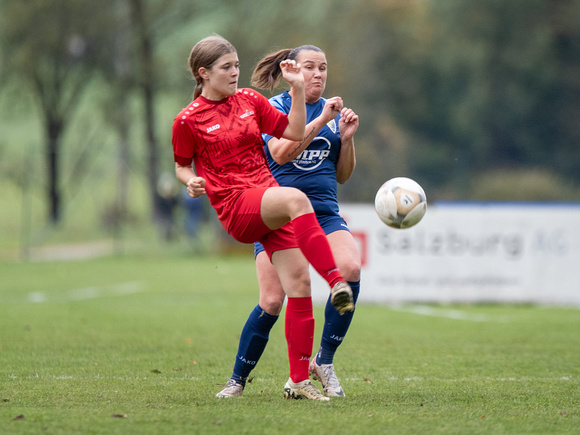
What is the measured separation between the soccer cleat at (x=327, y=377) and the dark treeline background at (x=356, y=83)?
1270 cm

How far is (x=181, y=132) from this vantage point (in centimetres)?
457

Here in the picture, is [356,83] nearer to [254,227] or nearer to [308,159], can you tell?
[308,159]

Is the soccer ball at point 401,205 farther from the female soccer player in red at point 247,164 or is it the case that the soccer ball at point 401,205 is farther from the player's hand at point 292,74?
the player's hand at point 292,74

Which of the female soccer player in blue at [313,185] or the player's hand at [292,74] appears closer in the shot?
the player's hand at [292,74]

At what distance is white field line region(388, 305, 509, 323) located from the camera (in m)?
10.1

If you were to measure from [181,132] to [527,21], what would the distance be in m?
40.0

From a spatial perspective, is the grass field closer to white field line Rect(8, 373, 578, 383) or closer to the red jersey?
white field line Rect(8, 373, 578, 383)

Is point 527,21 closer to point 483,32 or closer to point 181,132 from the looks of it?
point 483,32

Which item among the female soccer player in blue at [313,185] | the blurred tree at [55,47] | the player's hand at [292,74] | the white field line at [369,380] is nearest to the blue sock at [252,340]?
the female soccer player in blue at [313,185]

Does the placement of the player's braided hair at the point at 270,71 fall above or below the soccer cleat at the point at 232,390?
above

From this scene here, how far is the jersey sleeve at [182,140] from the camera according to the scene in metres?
4.55

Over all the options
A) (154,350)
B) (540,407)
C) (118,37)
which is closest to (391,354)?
(154,350)

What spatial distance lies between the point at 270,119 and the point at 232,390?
1613 millimetres

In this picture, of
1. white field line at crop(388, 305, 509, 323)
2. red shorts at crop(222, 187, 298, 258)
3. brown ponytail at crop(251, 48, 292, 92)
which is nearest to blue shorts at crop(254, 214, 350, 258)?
red shorts at crop(222, 187, 298, 258)
